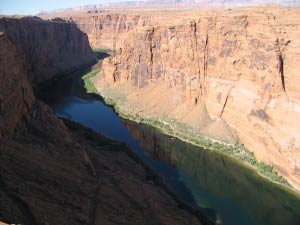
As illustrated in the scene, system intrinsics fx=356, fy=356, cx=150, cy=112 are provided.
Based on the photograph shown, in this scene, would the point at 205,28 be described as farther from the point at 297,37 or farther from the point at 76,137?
the point at 76,137

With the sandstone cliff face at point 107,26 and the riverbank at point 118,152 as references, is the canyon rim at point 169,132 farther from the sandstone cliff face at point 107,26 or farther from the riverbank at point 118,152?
the sandstone cliff face at point 107,26

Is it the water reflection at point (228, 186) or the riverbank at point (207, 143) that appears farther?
the riverbank at point (207, 143)

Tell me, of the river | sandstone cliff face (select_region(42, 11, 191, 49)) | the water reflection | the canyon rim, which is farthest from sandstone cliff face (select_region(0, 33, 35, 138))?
sandstone cliff face (select_region(42, 11, 191, 49))

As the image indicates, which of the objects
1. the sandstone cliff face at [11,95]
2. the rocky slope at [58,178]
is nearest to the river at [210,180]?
the rocky slope at [58,178]

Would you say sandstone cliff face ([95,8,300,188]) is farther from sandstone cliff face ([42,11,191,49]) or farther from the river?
sandstone cliff face ([42,11,191,49])

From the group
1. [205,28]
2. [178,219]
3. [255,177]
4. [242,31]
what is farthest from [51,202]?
[205,28]

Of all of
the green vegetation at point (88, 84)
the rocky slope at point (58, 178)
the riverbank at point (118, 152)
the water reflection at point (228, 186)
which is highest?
the rocky slope at point (58, 178)

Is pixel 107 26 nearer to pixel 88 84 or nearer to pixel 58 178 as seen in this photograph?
pixel 88 84
